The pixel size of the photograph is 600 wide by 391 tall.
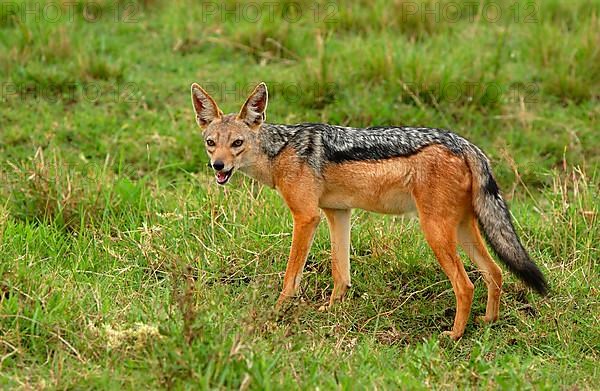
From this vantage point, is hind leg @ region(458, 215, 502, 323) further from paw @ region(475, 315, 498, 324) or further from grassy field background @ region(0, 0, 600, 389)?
grassy field background @ region(0, 0, 600, 389)

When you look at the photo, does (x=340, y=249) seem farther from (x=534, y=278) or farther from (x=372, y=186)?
(x=534, y=278)

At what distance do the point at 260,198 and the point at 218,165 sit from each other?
1383 millimetres

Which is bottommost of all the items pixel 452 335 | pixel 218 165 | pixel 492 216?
pixel 452 335

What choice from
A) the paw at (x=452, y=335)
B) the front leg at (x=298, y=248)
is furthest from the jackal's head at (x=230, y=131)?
the paw at (x=452, y=335)

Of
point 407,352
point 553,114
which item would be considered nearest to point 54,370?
point 407,352

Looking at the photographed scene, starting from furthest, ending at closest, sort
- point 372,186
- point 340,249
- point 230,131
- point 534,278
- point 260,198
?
point 260,198, point 340,249, point 230,131, point 372,186, point 534,278

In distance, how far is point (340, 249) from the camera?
7195 mm

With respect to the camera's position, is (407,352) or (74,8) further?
(74,8)

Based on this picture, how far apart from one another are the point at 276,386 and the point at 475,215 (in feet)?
6.72

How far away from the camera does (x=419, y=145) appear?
6.69 m

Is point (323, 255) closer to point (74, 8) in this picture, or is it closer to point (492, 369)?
point (492, 369)

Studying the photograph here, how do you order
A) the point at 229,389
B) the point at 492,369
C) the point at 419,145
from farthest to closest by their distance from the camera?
1. the point at 419,145
2. the point at 492,369
3. the point at 229,389

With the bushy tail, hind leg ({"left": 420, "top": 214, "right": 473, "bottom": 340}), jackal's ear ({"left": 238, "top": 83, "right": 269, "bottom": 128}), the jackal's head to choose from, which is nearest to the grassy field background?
hind leg ({"left": 420, "top": 214, "right": 473, "bottom": 340})

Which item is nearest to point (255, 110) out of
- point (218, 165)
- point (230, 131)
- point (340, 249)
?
point (230, 131)
